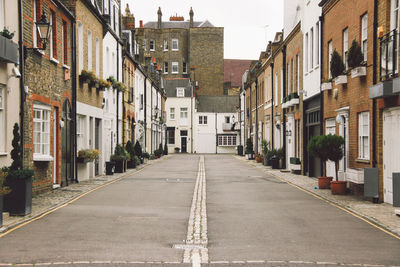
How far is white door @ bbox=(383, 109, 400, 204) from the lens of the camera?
13453mm

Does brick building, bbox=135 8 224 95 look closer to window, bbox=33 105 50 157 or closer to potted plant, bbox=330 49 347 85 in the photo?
potted plant, bbox=330 49 347 85

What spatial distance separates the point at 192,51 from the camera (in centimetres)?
8119

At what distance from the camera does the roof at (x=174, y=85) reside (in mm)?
72875

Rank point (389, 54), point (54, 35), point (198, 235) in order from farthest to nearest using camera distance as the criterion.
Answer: point (54, 35)
point (389, 54)
point (198, 235)

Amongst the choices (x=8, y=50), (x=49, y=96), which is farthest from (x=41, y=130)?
(x=8, y=50)

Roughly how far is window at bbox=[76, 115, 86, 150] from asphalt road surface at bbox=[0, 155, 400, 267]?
7.31 m

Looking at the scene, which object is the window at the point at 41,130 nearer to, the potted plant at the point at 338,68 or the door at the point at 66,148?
the door at the point at 66,148

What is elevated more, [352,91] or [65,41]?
[65,41]

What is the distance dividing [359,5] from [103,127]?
47.0ft

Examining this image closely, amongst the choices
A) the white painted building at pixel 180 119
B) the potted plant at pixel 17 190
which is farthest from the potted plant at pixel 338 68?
the white painted building at pixel 180 119

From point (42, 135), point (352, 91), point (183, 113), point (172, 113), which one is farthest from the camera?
point (172, 113)

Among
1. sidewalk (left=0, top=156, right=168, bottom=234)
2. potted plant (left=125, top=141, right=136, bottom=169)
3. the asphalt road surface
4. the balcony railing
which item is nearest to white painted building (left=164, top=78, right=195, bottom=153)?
potted plant (left=125, top=141, right=136, bottom=169)

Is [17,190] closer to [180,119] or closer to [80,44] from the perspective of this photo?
[80,44]

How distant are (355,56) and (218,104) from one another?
60066 mm
